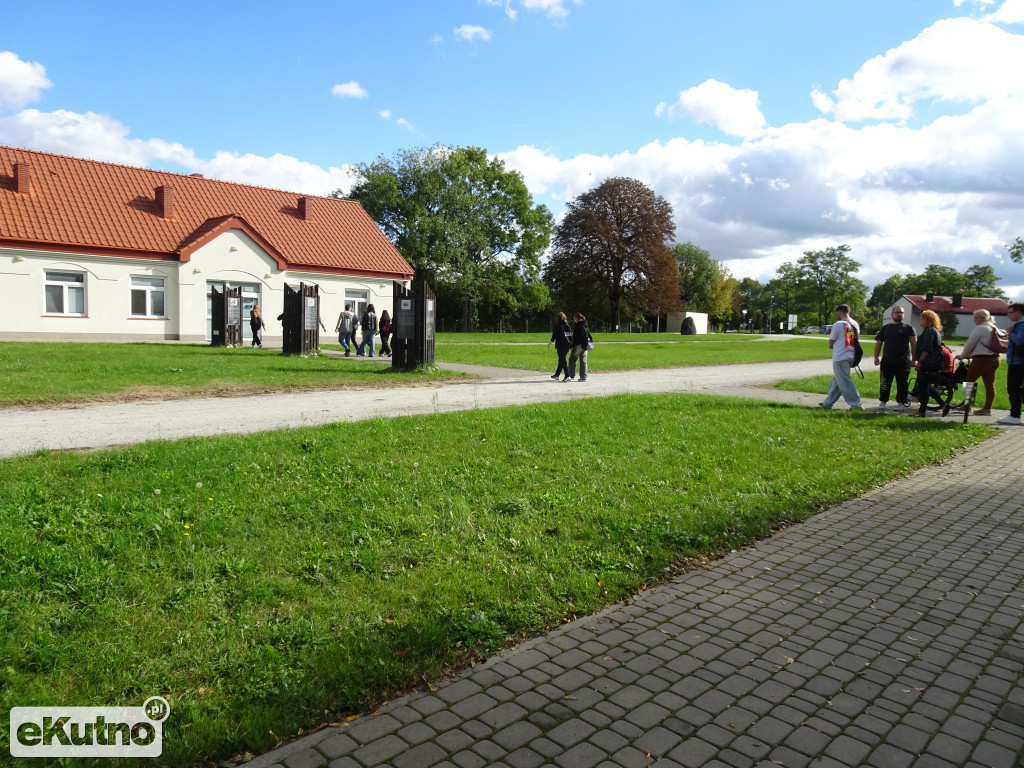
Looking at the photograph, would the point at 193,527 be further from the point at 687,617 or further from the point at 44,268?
the point at 44,268

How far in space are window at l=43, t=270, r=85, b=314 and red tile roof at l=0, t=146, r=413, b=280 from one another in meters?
1.17

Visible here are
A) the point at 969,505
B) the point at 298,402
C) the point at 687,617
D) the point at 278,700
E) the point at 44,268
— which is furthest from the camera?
the point at 44,268

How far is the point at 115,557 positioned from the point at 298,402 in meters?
8.23

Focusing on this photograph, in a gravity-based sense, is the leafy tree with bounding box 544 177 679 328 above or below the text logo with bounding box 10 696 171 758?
above

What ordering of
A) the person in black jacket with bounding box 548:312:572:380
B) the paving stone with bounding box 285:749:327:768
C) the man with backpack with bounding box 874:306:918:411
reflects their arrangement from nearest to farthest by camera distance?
the paving stone with bounding box 285:749:327:768, the man with backpack with bounding box 874:306:918:411, the person in black jacket with bounding box 548:312:572:380

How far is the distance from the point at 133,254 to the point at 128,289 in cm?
153

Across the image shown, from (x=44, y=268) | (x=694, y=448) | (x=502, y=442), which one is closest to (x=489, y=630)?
(x=502, y=442)

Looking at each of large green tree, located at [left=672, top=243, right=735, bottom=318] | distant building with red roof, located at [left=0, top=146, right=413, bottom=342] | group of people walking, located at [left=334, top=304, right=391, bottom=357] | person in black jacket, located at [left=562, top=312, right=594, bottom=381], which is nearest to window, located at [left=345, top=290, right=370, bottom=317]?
distant building with red roof, located at [left=0, top=146, right=413, bottom=342]

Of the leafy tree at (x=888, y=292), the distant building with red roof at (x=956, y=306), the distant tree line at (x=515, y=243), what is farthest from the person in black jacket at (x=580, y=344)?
the leafy tree at (x=888, y=292)

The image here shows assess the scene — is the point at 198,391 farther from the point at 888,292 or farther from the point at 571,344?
the point at 888,292

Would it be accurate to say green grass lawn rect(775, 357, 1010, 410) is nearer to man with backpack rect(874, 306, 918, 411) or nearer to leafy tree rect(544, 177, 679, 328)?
man with backpack rect(874, 306, 918, 411)

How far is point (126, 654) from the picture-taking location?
11.9ft

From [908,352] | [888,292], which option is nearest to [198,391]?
[908,352]

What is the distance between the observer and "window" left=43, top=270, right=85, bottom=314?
99.7 feet
